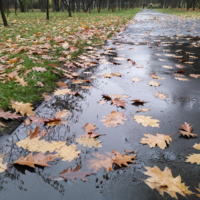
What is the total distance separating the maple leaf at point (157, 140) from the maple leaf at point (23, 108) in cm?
121

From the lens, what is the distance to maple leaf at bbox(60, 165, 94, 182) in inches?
48.0

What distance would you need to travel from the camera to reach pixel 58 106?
2.11 meters

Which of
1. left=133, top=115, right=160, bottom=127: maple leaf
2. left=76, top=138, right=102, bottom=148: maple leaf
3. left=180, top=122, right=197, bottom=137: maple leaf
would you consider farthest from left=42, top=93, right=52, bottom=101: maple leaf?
left=180, top=122, right=197, bottom=137: maple leaf

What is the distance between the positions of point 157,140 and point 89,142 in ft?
1.99

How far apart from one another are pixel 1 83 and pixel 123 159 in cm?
212

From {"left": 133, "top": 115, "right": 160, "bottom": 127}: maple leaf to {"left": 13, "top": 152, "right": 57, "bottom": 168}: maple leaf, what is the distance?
930mm

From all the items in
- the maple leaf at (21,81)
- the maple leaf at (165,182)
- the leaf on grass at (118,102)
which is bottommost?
the maple leaf at (165,182)

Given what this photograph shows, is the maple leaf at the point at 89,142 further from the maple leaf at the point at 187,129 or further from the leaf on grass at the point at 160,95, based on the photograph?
the leaf on grass at the point at 160,95

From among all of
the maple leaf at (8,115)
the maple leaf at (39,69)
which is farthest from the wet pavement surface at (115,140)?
the maple leaf at (39,69)

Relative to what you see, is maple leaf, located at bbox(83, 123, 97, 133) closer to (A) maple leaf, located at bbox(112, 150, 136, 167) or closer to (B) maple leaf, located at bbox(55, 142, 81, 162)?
(B) maple leaf, located at bbox(55, 142, 81, 162)

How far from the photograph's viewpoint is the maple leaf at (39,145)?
4.76 feet

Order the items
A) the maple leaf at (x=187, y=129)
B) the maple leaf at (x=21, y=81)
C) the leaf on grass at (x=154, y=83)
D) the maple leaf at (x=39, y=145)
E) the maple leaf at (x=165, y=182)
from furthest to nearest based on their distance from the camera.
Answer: the leaf on grass at (x=154, y=83) → the maple leaf at (x=21, y=81) → the maple leaf at (x=187, y=129) → the maple leaf at (x=39, y=145) → the maple leaf at (x=165, y=182)

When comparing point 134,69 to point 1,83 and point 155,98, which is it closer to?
point 155,98

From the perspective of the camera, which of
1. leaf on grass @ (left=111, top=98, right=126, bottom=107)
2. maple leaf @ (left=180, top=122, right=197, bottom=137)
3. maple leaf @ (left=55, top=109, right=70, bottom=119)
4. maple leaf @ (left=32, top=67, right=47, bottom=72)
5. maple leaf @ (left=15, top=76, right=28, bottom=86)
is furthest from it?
maple leaf @ (left=32, top=67, right=47, bottom=72)
